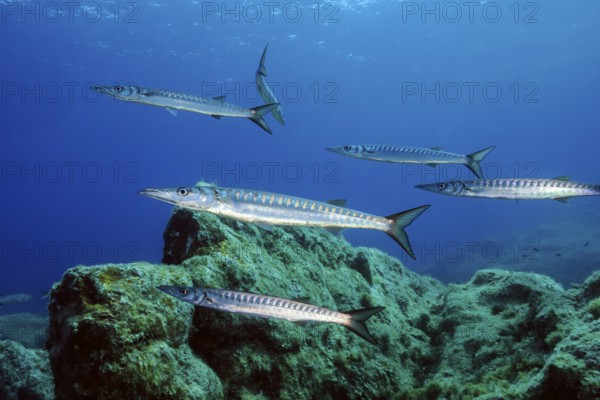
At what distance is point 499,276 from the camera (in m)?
8.41

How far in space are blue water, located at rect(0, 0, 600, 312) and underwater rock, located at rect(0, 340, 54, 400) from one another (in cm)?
462

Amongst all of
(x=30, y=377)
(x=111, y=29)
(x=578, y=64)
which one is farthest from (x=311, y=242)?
(x=578, y=64)

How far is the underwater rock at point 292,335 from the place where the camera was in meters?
3.68

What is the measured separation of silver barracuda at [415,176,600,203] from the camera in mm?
5559

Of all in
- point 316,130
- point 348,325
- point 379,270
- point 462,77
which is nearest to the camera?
point 348,325

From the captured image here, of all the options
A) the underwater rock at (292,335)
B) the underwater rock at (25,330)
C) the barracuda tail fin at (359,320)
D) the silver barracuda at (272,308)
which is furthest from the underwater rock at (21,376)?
the underwater rock at (25,330)

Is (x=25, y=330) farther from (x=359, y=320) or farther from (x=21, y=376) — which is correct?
(x=359, y=320)

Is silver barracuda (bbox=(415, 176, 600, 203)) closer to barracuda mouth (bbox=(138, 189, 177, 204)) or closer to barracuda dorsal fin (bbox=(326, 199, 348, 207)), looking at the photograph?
barracuda dorsal fin (bbox=(326, 199, 348, 207))

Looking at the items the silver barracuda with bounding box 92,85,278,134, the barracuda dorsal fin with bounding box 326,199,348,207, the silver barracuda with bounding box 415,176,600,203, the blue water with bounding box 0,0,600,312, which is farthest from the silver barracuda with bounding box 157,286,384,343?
the blue water with bounding box 0,0,600,312

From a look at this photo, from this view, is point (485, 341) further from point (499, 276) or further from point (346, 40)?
point (346, 40)

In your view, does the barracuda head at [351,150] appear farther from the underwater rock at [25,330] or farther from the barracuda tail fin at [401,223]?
the underwater rock at [25,330]

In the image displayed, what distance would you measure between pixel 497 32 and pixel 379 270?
57.8 m

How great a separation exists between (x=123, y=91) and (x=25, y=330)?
14346 millimetres

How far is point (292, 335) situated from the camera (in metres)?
5.19
